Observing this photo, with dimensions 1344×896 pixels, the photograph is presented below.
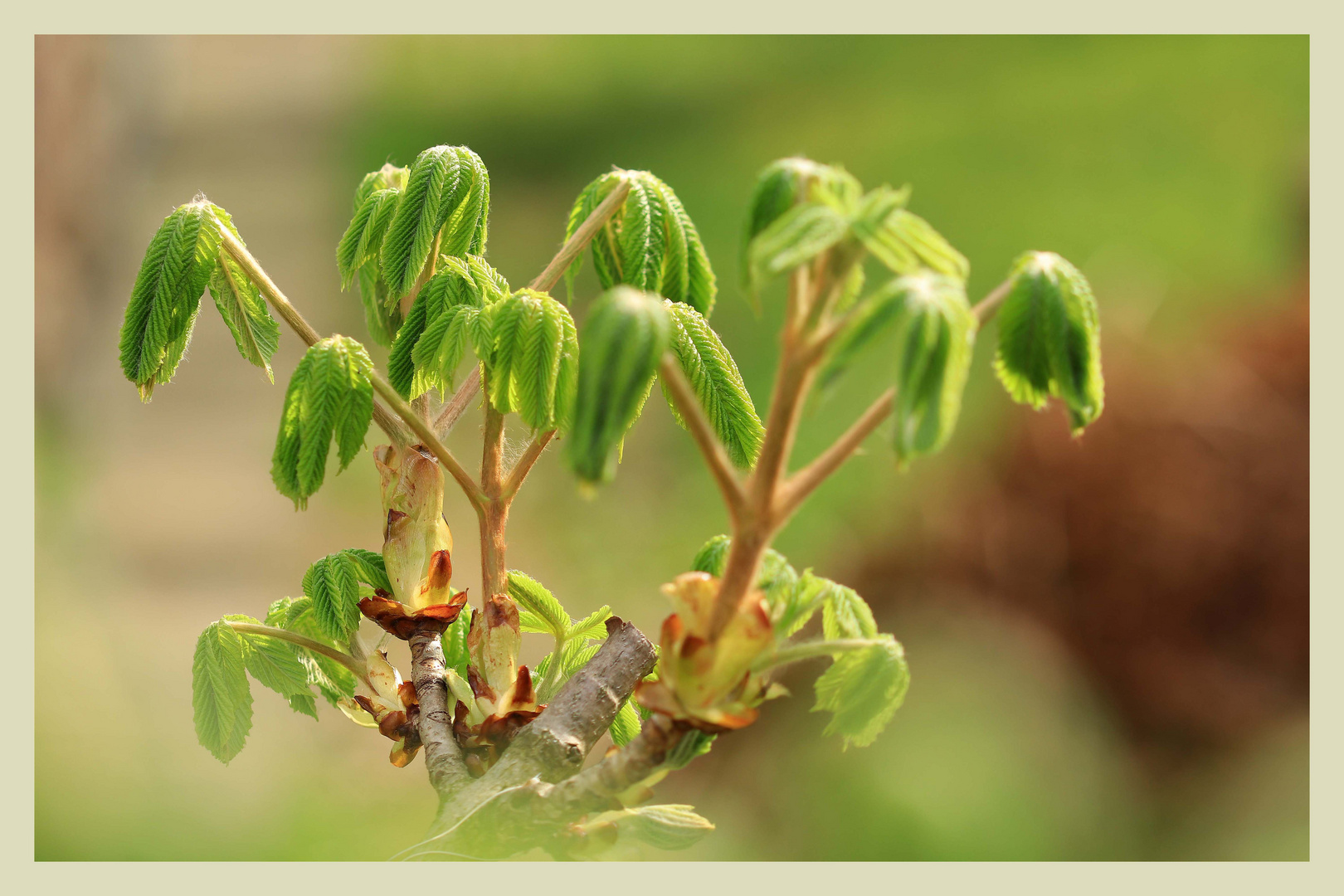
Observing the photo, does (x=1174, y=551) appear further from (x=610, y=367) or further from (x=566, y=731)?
(x=610, y=367)

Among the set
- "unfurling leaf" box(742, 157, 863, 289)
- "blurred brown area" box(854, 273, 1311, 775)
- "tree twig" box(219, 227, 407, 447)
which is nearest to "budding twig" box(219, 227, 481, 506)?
"tree twig" box(219, 227, 407, 447)

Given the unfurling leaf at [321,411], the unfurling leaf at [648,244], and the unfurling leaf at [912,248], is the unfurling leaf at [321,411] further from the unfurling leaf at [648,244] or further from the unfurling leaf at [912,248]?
the unfurling leaf at [912,248]

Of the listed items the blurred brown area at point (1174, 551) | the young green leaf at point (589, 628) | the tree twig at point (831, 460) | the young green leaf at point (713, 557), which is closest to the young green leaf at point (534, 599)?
the young green leaf at point (589, 628)

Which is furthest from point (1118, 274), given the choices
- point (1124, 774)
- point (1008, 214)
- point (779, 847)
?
point (779, 847)

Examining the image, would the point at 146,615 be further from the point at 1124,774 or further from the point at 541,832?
the point at 541,832

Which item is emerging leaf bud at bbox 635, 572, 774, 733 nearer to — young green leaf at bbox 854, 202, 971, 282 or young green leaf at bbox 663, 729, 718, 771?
young green leaf at bbox 663, 729, 718, 771
